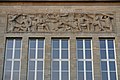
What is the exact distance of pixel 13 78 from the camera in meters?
15.5

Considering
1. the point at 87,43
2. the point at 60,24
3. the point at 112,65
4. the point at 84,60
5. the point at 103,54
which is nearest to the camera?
the point at 112,65

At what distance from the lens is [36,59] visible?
15.9 m

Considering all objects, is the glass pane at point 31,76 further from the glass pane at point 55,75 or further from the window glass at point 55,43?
the window glass at point 55,43

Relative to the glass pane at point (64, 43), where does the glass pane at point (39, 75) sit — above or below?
below

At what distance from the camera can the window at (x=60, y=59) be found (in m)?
15.6

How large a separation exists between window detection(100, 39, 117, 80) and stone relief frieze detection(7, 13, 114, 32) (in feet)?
2.35

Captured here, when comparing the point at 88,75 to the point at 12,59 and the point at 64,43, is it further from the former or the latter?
the point at 12,59

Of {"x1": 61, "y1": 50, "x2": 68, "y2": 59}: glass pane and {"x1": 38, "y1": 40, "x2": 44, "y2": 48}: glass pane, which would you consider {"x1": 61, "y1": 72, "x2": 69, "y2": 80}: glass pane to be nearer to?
{"x1": 61, "y1": 50, "x2": 68, "y2": 59}: glass pane

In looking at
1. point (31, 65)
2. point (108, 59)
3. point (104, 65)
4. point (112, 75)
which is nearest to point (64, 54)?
point (31, 65)

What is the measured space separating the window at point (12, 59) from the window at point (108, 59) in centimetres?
407

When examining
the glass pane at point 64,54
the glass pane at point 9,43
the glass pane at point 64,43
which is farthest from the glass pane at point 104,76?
the glass pane at point 9,43

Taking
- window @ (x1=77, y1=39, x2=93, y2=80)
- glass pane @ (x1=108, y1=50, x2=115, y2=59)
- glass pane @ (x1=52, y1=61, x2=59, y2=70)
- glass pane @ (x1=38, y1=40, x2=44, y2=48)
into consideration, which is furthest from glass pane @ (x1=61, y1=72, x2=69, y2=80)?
glass pane @ (x1=108, y1=50, x2=115, y2=59)

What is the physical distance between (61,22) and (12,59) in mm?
3120

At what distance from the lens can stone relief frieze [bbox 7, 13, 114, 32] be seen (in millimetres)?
16531
